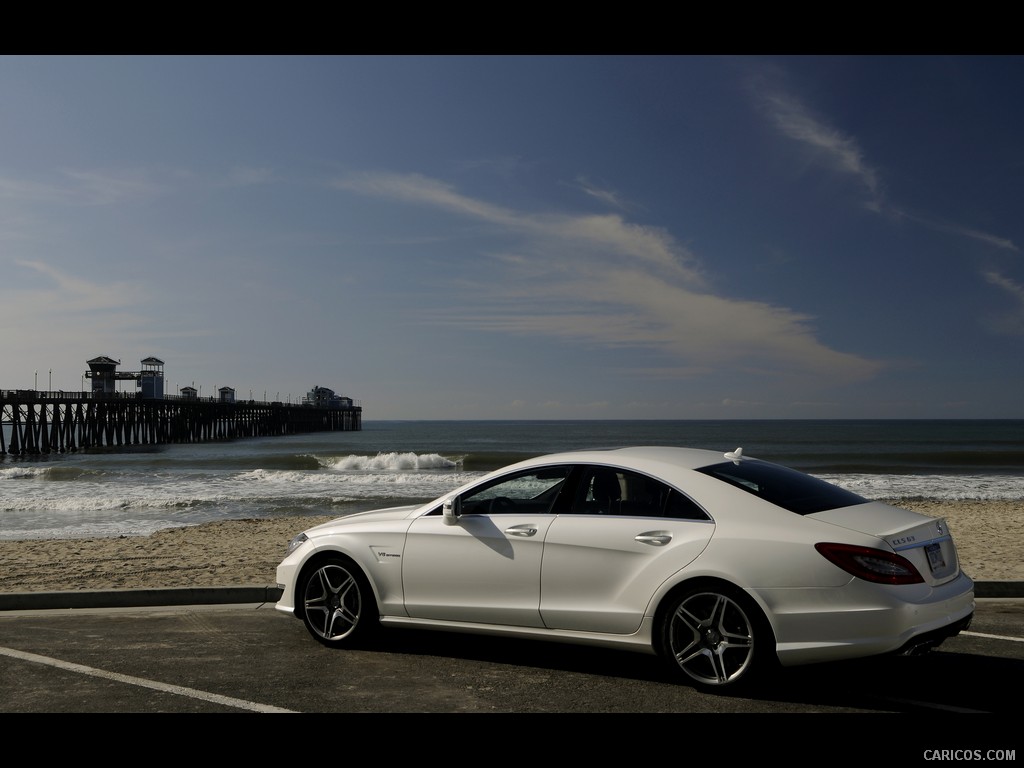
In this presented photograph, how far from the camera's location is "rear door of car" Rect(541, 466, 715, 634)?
205 inches

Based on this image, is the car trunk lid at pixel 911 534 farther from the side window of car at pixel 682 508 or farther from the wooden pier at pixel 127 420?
the wooden pier at pixel 127 420

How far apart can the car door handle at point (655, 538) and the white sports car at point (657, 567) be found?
0.05 feet

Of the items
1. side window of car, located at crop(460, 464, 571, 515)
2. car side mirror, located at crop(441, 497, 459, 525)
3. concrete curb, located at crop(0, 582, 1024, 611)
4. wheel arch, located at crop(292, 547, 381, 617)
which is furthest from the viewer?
concrete curb, located at crop(0, 582, 1024, 611)

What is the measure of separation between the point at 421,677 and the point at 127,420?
243 ft

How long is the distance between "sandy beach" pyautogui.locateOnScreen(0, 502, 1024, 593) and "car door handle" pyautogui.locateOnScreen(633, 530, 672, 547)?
14.8ft

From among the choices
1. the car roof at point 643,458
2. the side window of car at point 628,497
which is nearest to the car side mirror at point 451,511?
the car roof at point 643,458

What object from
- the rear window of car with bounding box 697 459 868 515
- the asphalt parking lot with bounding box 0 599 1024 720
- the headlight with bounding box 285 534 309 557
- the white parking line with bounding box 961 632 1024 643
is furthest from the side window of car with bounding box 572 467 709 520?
the white parking line with bounding box 961 632 1024 643

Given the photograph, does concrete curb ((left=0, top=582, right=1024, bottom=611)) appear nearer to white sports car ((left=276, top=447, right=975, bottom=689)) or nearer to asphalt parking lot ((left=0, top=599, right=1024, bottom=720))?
asphalt parking lot ((left=0, top=599, right=1024, bottom=720))

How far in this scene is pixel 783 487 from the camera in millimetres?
5426

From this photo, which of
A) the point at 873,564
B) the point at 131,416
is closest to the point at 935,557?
the point at 873,564

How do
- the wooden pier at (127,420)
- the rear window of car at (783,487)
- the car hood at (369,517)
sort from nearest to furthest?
the rear window of car at (783,487)
the car hood at (369,517)
the wooden pier at (127,420)

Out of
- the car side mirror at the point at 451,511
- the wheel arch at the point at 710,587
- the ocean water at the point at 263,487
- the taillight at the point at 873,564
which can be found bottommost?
the ocean water at the point at 263,487

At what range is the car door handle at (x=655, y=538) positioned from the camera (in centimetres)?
523
